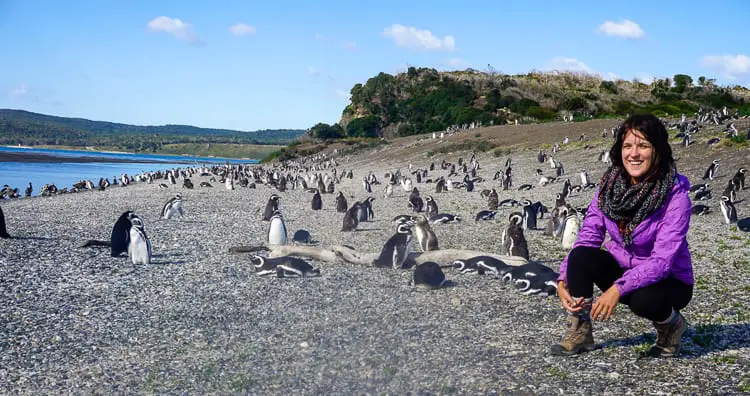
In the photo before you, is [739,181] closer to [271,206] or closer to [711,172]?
[711,172]

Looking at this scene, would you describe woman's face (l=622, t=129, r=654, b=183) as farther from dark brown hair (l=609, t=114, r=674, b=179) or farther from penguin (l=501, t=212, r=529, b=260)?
penguin (l=501, t=212, r=529, b=260)

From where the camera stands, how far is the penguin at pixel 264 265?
390 inches

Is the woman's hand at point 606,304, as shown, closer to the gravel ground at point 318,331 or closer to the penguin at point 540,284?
the gravel ground at point 318,331

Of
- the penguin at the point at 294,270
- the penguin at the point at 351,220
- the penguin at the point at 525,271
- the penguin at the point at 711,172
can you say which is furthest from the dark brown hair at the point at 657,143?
the penguin at the point at 711,172

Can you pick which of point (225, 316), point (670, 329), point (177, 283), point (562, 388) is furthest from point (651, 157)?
point (177, 283)

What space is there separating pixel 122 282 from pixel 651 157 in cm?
751

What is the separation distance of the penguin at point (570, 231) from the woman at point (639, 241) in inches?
265

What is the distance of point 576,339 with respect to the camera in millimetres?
5699

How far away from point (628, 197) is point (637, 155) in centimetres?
33

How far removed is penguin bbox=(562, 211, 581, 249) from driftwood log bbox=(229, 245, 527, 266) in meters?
2.46

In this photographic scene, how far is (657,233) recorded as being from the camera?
490 centimetres

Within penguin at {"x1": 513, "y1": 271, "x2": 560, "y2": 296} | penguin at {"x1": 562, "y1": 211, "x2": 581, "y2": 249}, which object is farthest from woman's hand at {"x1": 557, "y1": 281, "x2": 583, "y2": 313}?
penguin at {"x1": 562, "y1": 211, "x2": 581, "y2": 249}

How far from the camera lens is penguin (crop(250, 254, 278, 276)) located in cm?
991

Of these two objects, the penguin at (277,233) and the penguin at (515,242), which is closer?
the penguin at (515,242)
